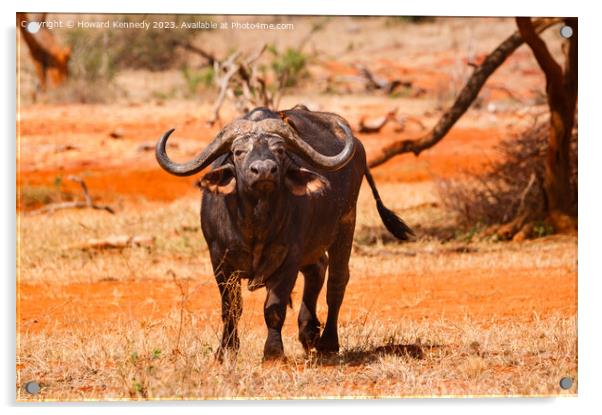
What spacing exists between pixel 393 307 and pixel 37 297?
3.43m

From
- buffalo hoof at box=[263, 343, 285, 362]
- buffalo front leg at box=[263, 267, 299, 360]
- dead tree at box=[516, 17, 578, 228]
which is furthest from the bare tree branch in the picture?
buffalo hoof at box=[263, 343, 285, 362]

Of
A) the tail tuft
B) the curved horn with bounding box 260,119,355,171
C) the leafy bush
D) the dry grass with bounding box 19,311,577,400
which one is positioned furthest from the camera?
the leafy bush

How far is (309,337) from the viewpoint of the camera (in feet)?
33.4

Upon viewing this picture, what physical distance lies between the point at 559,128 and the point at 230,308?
24.6ft

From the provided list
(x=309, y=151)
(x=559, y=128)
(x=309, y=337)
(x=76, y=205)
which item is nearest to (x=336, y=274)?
(x=309, y=337)

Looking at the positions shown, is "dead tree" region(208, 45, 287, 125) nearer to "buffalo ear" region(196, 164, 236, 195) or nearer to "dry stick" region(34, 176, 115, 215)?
"dry stick" region(34, 176, 115, 215)

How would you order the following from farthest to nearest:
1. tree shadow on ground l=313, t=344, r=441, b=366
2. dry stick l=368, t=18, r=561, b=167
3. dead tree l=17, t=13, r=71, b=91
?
1. dead tree l=17, t=13, r=71, b=91
2. dry stick l=368, t=18, r=561, b=167
3. tree shadow on ground l=313, t=344, r=441, b=366

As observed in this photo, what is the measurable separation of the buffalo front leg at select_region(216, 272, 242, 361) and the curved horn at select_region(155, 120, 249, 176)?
782 mm

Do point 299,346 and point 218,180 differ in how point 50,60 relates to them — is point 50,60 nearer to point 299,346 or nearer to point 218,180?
point 299,346

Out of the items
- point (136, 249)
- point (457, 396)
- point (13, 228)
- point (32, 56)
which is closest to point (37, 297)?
point (136, 249)

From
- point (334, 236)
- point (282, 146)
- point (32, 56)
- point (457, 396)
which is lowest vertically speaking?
point (457, 396)

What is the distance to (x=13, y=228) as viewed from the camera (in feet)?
28.6

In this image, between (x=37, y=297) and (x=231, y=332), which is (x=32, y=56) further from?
(x=231, y=332)

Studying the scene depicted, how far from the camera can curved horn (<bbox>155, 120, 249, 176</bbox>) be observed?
8797 mm
